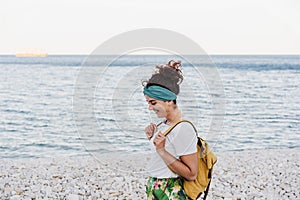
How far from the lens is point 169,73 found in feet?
8.55

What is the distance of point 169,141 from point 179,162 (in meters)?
0.12

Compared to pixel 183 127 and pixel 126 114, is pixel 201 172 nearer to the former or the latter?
pixel 183 127

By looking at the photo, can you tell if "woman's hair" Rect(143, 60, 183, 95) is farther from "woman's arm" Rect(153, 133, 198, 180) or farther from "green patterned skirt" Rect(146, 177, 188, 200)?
"green patterned skirt" Rect(146, 177, 188, 200)

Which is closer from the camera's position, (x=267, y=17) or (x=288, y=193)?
(x=288, y=193)

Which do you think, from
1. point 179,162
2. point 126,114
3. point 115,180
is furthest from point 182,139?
point 115,180

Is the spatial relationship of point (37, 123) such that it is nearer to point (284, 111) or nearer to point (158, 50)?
point (284, 111)

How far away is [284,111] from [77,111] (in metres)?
18.7

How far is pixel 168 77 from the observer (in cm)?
261

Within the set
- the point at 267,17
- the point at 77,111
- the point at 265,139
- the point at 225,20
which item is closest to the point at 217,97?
the point at 77,111

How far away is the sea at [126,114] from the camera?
9.87 ft

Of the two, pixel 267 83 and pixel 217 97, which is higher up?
pixel 217 97

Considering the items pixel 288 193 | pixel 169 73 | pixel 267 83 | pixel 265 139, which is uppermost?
pixel 169 73

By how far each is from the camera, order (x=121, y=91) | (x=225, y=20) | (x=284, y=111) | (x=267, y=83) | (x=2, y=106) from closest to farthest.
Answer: (x=121, y=91) < (x=284, y=111) < (x=2, y=106) < (x=267, y=83) < (x=225, y=20)

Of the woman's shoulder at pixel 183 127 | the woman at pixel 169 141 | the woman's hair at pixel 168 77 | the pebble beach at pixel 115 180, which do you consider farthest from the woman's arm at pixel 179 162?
the pebble beach at pixel 115 180
